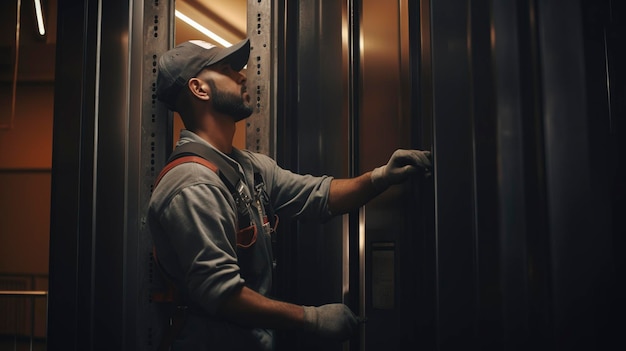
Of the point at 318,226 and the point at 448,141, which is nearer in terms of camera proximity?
the point at 448,141

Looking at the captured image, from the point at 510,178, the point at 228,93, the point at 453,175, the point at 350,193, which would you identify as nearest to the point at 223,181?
the point at 228,93

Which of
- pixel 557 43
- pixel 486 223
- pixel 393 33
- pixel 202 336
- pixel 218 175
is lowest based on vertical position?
pixel 202 336

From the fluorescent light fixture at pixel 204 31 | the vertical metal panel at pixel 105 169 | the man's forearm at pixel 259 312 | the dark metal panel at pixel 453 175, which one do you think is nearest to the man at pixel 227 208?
the man's forearm at pixel 259 312

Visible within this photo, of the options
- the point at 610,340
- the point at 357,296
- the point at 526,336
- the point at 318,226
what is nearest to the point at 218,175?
the point at 318,226

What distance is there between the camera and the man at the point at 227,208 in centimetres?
203

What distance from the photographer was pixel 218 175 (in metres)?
2.16

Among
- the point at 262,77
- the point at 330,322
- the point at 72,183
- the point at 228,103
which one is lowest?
the point at 330,322

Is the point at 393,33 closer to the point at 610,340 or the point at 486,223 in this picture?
the point at 486,223

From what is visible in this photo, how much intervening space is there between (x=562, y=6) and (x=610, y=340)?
973 mm

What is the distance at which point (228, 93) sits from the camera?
90.4 inches

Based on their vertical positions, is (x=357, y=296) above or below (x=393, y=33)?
below

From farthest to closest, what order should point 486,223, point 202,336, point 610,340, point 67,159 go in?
point 67,159 → point 202,336 → point 486,223 → point 610,340

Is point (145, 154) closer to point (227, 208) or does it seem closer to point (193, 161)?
point (193, 161)

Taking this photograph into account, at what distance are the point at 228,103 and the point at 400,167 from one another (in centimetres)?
67
